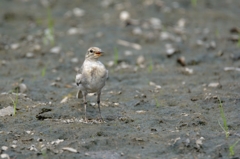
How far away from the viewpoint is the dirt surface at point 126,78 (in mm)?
6281

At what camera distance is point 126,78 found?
9836 millimetres

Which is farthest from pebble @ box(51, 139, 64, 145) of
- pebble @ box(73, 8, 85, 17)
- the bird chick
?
pebble @ box(73, 8, 85, 17)

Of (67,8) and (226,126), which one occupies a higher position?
(67,8)

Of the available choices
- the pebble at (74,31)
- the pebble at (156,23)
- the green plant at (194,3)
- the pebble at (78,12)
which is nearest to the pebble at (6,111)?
the pebble at (74,31)

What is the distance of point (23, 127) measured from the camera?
6855 millimetres

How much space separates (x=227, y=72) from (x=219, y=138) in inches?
136

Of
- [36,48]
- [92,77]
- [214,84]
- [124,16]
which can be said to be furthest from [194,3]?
[92,77]

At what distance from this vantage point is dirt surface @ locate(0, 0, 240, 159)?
628cm

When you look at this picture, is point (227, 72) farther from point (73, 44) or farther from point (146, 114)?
point (73, 44)

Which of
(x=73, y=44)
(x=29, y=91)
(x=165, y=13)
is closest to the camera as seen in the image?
(x=29, y=91)

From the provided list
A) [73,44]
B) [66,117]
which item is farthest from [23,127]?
[73,44]

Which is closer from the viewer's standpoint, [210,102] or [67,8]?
[210,102]

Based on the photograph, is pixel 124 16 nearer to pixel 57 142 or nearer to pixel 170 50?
pixel 170 50

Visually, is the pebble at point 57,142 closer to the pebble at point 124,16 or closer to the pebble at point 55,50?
the pebble at point 55,50
